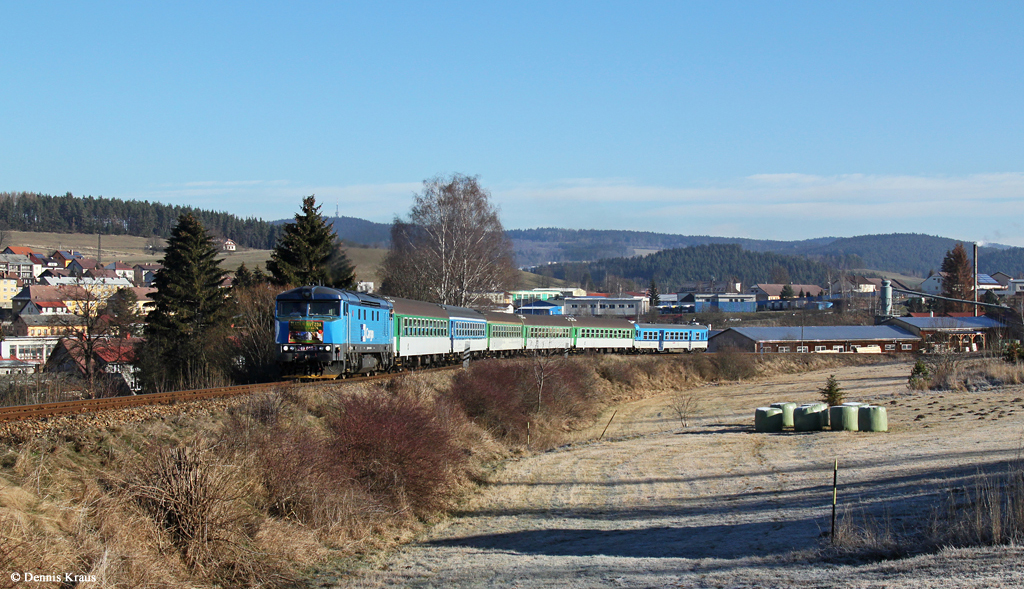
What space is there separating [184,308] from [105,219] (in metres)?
157

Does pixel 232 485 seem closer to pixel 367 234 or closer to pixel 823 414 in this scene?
pixel 823 414

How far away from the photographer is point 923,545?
492 inches

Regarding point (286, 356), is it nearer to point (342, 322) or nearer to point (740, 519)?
point (342, 322)

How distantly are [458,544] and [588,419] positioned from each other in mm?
25446

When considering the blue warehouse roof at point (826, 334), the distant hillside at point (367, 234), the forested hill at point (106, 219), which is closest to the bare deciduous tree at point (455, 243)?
the distant hillside at point (367, 234)

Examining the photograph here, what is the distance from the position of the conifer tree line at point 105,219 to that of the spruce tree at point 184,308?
133 metres

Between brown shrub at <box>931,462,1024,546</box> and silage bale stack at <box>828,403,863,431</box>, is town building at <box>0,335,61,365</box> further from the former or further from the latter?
brown shrub at <box>931,462,1024,546</box>

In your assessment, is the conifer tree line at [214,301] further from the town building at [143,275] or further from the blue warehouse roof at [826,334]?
the town building at [143,275]

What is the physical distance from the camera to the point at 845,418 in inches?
1238

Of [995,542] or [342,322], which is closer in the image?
[995,542]

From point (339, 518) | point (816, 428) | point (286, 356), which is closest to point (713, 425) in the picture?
point (816, 428)

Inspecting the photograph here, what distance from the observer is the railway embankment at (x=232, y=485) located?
1163 centimetres

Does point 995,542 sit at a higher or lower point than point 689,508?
higher

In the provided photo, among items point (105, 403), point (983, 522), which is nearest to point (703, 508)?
point (983, 522)
